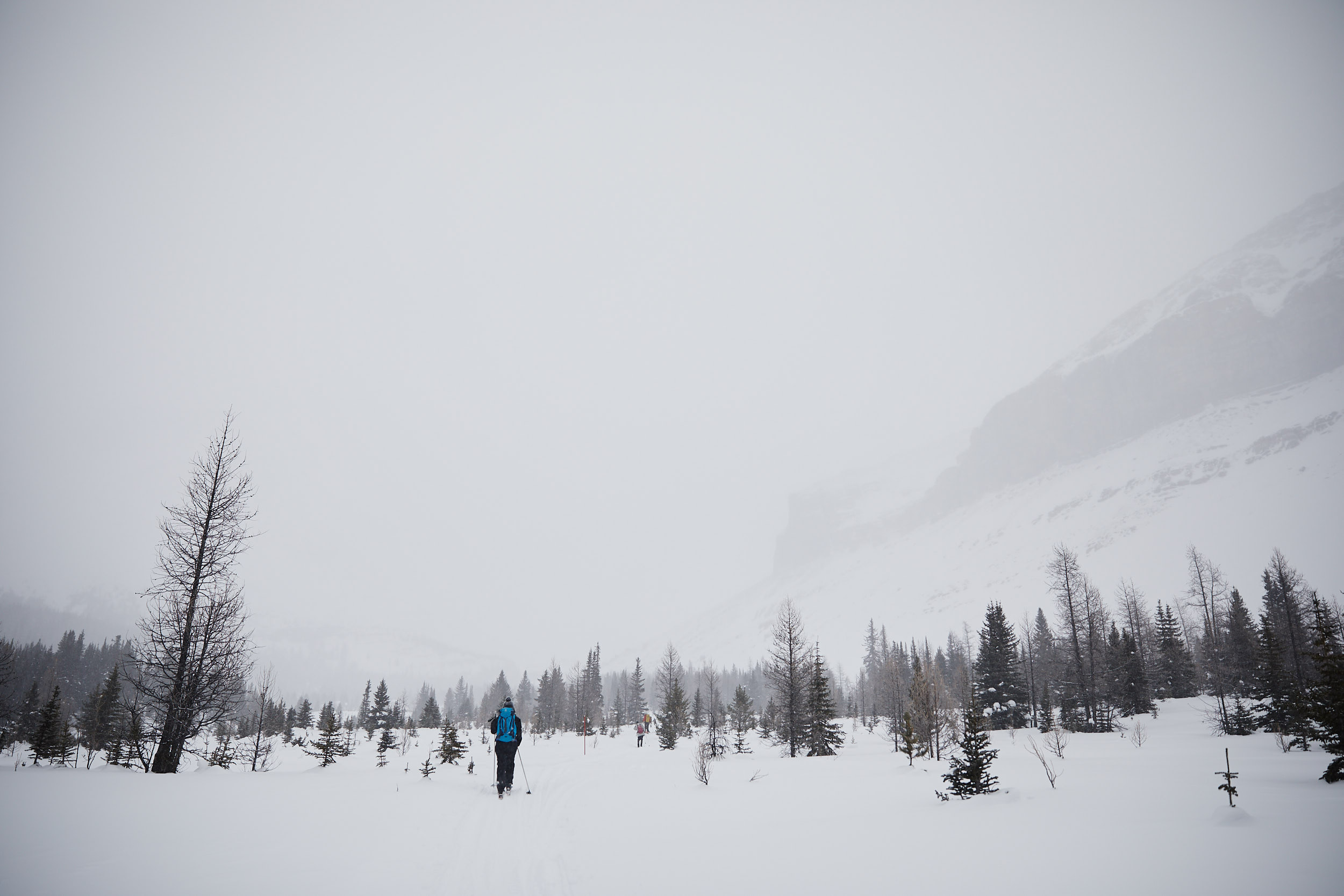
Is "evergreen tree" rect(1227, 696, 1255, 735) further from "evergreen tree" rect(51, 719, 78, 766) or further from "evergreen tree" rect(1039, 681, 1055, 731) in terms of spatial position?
"evergreen tree" rect(51, 719, 78, 766)

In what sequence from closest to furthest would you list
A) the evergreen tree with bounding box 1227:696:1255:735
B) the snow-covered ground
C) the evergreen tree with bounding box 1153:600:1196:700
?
1. the snow-covered ground
2. the evergreen tree with bounding box 1227:696:1255:735
3. the evergreen tree with bounding box 1153:600:1196:700

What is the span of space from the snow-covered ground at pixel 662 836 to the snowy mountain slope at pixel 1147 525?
9757 centimetres

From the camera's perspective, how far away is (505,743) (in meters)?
12.7

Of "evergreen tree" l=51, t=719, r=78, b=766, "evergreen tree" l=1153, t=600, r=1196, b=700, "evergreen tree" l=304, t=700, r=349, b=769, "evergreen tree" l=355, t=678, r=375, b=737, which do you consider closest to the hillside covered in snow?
"evergreen tree" l=1153, t=600, r=1196, b=700

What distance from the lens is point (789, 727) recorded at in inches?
1110

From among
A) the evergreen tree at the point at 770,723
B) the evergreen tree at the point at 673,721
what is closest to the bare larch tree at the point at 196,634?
the evergreen tree at the point at 673,721

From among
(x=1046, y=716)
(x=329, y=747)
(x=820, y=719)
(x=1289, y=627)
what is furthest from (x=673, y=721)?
(x=1289, y=627)

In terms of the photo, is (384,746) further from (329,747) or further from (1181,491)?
(1181,491)

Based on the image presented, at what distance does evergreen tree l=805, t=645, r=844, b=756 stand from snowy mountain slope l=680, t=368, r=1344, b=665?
267 feet

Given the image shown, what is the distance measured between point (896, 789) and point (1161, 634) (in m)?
44.9

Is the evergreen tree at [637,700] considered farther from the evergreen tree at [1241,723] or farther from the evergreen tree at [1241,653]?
the evergreen tree at [1241,723]

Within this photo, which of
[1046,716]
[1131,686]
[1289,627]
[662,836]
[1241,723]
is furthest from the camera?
[1131,686]

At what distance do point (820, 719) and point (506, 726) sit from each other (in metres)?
19.0

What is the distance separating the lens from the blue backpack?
12.6m
